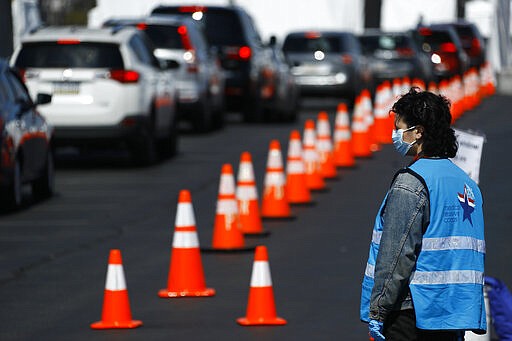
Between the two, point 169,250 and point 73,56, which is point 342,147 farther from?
point 169,250

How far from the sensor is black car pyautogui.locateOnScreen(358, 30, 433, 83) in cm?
3697

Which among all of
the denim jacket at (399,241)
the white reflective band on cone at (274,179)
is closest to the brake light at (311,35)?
the white reflective band on cone at (274,179)

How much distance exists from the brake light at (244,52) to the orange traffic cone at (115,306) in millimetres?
18873

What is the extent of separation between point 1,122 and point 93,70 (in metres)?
4.45

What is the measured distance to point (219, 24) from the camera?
29.0m

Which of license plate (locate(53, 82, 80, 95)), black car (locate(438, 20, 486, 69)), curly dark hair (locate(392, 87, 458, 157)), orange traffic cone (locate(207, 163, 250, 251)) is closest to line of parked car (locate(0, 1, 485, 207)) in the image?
license plate (locate(53, 82, 80, 95))

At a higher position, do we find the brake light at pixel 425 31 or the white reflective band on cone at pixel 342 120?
the white reflective band on cone at pixel 342 120

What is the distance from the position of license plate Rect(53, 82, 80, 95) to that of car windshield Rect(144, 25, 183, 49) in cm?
584

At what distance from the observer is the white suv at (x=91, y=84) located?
19.6 meters

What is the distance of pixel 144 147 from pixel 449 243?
14.7 m

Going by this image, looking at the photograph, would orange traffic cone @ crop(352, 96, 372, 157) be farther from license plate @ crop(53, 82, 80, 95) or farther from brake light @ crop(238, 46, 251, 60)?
brake light @ crop(238, 46, 251, 60)

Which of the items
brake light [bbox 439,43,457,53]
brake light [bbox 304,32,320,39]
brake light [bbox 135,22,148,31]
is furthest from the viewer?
brake light [bbox 439,43,457,53]

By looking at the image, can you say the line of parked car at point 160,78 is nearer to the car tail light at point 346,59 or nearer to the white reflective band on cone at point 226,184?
the car tail light at point 346,59

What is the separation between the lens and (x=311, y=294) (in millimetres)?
10586
